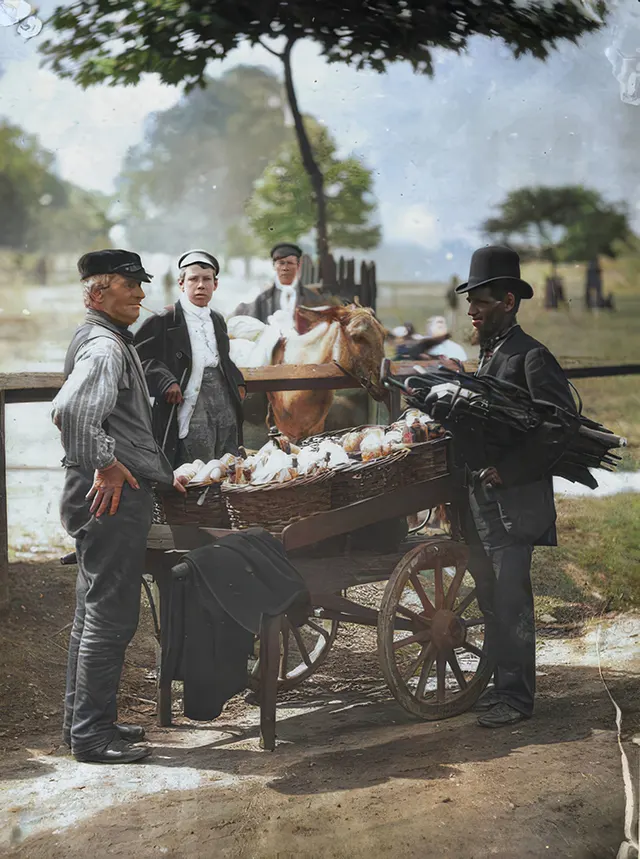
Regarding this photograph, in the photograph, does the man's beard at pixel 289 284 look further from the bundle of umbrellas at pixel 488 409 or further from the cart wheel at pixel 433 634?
the cart wheel at pixel 433 634

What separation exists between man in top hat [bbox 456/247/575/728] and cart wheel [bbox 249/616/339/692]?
1.96ft

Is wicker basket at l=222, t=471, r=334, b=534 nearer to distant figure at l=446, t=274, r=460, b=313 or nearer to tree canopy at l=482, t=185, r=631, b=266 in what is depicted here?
distant figure at l=446, t=274, r=460, b=313

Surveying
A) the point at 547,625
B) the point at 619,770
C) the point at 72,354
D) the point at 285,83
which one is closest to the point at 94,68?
the point at 285,83

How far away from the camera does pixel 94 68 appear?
3.71m

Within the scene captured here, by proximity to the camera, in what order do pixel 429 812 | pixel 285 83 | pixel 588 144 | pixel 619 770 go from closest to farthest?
pixel 429 812 < pixel 619 770 < pixel 285 83 < pixel 588 144

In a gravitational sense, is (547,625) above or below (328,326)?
below

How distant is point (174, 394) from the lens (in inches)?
143

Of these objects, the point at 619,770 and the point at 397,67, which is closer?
the point at 619,770

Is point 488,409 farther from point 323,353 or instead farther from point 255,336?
point 255,336

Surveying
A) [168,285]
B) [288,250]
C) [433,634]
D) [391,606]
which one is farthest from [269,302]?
[433,634]

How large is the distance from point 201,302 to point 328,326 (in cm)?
52

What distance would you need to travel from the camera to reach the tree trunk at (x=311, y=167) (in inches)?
152

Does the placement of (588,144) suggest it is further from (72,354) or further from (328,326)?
(72,354)

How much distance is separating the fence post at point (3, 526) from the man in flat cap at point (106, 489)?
1.36 feet
